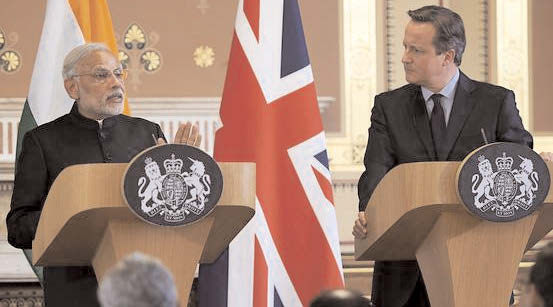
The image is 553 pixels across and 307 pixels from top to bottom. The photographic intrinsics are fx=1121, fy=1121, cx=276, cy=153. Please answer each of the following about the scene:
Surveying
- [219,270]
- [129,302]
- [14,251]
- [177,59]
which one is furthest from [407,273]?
[177,59]

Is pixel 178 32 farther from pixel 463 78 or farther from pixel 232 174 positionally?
pixel 232 174

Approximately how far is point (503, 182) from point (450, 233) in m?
0.18

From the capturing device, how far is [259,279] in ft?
13.5

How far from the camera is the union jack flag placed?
4.14 meters

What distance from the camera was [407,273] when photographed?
10.5 feet

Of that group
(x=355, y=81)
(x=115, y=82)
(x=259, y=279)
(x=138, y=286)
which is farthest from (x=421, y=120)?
(x=355, y=81)

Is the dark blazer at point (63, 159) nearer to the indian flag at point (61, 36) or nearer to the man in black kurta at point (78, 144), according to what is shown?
the man in black kurta at point (78, 144)

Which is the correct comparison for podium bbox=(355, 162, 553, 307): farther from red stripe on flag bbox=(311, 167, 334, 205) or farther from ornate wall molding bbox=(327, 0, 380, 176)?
ornate wall molding bbox=(327, 0, 380, 176)

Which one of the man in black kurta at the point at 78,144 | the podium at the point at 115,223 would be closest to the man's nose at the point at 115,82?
the man in black kurta at the point at 78,144

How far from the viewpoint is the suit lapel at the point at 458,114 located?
3.21 metres

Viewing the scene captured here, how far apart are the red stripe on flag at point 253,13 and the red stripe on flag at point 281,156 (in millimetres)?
Answer: 110

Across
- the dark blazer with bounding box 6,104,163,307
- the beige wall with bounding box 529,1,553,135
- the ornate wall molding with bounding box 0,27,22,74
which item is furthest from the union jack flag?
the beige wall with bounding box 529,1,553,135

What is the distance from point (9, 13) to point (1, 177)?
1.45 m

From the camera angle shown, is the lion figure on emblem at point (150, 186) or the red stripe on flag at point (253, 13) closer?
the lion figure on emblem at point (150, 186)
